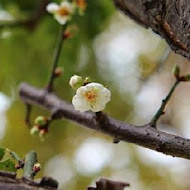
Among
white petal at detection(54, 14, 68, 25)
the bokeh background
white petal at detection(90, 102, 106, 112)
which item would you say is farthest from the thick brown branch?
the bokeh background

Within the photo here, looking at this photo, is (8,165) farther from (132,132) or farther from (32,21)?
(32,21)

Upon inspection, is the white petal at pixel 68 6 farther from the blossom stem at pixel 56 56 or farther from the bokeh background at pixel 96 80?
the bokeh background at pixel 96 80

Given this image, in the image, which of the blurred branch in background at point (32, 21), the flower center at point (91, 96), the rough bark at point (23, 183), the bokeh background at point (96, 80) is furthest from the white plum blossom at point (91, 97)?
the blurred branch in background at point (32, 21)

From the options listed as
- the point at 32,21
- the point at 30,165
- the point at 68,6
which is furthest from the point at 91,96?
the point at 32,21

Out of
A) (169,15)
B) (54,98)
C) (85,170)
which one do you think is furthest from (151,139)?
(85,170)

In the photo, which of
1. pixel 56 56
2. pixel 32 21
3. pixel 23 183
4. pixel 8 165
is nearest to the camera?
pixel 23 183

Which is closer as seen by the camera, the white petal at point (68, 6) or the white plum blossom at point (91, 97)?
the white plum blossom at point (91, 97)

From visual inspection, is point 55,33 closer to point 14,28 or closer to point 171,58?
point 14,28
